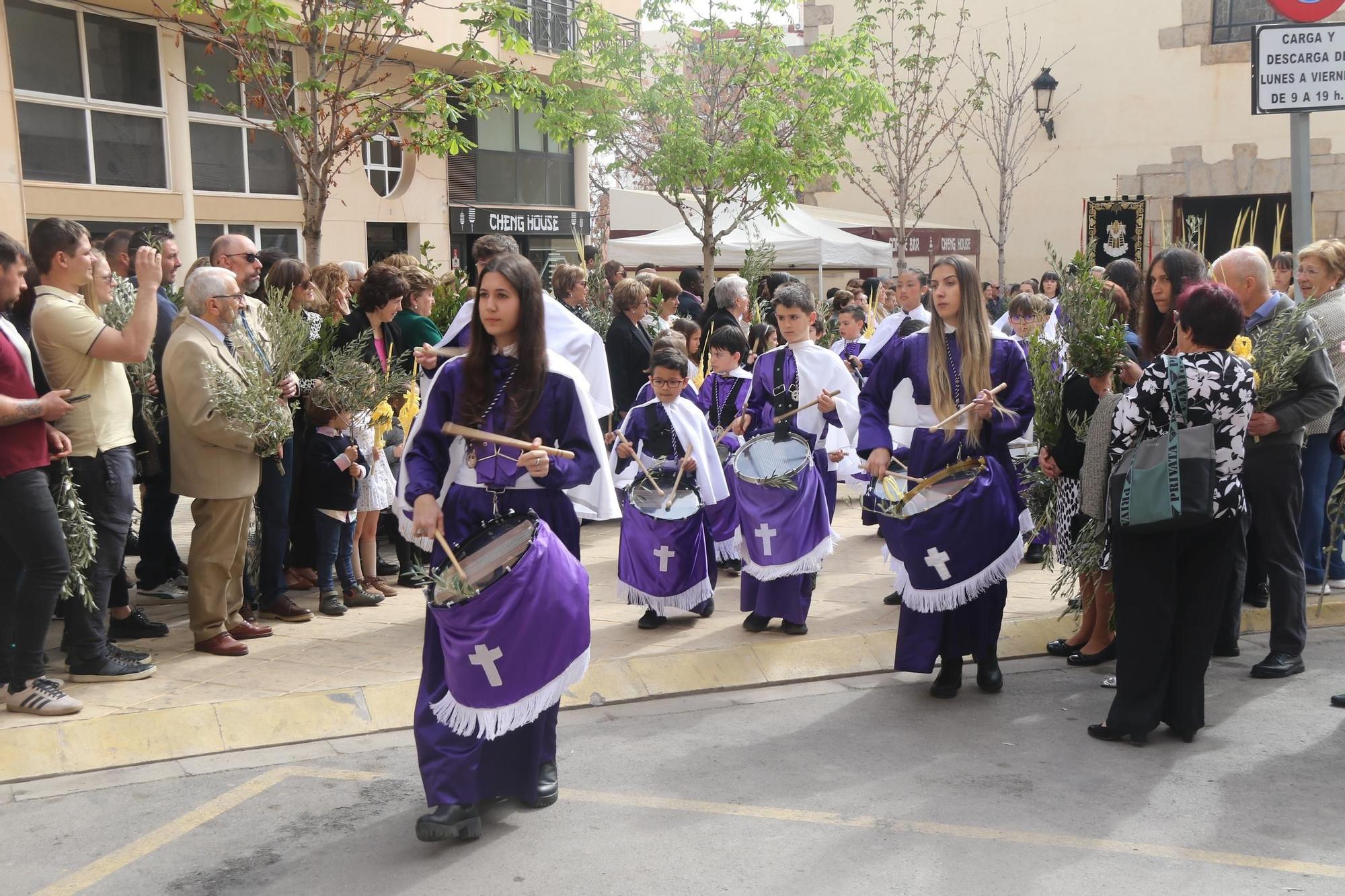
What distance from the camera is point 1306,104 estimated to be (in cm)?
736

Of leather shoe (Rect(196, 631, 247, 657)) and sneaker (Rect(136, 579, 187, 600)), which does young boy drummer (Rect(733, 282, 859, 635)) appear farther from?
sneaker (Rect(136, 579, 187, 600))

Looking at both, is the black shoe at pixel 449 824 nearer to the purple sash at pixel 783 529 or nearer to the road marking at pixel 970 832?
the road marking at pixel 970 832

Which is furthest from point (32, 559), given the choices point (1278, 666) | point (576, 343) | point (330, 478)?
point (1278, 666)

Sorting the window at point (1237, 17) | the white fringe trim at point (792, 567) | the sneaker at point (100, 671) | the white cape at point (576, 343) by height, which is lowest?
the sneaker at point (100, 671)

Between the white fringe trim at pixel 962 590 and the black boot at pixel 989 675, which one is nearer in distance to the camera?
the white fringe trim at pixel 962 590

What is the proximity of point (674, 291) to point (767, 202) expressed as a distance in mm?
5164

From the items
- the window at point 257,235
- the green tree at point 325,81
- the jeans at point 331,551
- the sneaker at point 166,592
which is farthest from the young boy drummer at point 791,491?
the window at point 257,235

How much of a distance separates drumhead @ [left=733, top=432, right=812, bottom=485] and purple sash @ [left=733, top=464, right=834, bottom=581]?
42mm

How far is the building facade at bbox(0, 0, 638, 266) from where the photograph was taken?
14.1m

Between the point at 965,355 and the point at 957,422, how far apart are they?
0.32 meters

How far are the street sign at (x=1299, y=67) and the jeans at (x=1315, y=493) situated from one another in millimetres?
1882

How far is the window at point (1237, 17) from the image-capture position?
22.3m

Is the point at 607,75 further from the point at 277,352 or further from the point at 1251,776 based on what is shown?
the point at 1251,776

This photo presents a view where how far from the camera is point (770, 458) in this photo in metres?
7.31
